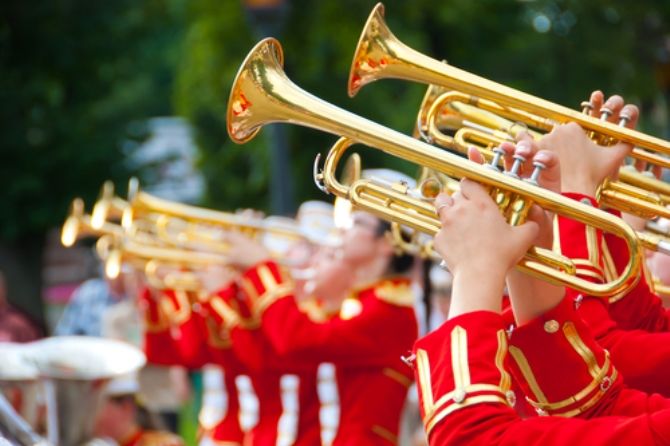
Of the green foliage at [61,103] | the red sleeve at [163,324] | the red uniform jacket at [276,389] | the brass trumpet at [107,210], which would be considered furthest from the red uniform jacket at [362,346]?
the green foliage at [61,103]

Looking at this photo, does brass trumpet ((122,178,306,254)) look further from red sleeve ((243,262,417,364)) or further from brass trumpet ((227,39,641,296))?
brass trumpet ((227,39,641,296))

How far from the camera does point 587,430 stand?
8.49ft

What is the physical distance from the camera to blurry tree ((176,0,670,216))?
15.6m

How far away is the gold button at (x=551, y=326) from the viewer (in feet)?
9.25

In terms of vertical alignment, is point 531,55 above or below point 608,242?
above

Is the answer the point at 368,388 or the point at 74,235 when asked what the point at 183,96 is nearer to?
the point at 74,235

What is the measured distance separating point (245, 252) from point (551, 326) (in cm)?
328

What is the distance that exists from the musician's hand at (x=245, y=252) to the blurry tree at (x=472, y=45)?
29.2 feet

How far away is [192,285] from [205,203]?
11860mm

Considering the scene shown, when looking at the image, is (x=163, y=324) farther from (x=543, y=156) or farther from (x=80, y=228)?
(x=543, y=156)

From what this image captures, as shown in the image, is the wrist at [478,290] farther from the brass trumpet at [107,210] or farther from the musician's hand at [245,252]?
the brass trumpet at [107,210]

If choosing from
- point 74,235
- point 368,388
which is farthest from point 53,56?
point 368,388

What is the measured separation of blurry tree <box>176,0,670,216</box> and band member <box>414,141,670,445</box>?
12.1 m

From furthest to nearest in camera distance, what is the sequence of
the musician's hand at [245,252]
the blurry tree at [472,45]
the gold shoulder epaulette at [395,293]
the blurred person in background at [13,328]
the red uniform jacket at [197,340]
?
1. the blurry tree at [472,45]
2. the blurred person in background at [13,328]
3. the red uniform jacket at [197,340]
4. the musician's hand at [245,252]
5. the gold shoulder epaulette at [395,293]
